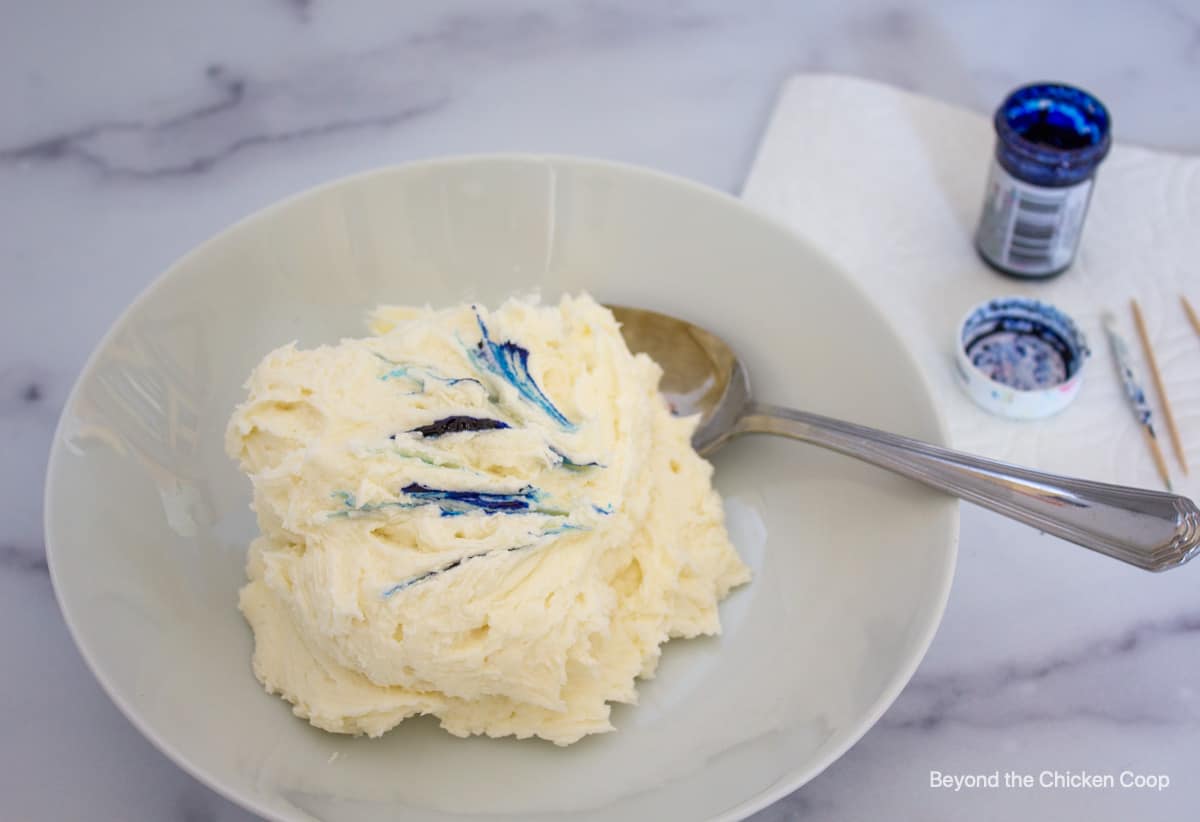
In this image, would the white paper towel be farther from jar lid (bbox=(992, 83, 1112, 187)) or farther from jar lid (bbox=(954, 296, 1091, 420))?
jar lid (bbox=(992, 83, 1112, 187))

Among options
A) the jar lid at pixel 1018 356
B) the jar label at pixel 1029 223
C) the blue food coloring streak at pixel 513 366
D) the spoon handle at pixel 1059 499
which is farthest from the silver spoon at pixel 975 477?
the jar label at pixel 1029 223

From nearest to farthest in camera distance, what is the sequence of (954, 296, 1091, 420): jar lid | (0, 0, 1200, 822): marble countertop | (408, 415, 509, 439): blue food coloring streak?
1. (408, 415, 509, 439): blue food coloring streak
2. (0, 0, 1200, 822): marble countertop
3. (954, 296, 1091, 420): jar lid

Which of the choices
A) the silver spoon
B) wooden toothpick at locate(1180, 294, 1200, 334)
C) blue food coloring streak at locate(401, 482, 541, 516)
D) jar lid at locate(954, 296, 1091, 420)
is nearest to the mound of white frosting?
blue food coloring streak at locate(401, 482, 541, 516)

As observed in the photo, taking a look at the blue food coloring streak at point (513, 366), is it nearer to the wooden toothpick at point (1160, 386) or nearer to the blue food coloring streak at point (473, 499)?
the blue food coloring streak at point (473, 499)

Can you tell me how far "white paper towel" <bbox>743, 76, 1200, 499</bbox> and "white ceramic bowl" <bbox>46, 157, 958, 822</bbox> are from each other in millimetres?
255

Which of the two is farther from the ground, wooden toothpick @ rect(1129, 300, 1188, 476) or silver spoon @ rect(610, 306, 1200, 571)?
wooden toothpick @ rect(1129, 300, 1188, 476)

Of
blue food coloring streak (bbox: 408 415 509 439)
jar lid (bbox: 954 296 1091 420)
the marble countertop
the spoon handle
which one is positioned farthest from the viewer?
jar lid (bbox: 954 296 1091 420)

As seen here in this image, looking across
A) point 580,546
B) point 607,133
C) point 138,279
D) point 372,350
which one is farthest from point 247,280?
point 607,133

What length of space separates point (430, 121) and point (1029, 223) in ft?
3.31

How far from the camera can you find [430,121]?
2025 mm

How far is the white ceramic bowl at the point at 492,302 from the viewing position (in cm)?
116

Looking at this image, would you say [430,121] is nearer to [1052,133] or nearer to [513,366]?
[513,366]

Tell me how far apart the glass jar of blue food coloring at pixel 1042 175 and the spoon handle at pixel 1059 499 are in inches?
21.3

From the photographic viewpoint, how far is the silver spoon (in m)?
1.14
